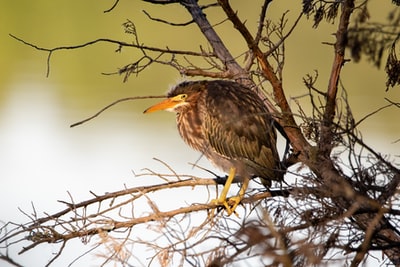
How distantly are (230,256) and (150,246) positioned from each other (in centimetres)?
55

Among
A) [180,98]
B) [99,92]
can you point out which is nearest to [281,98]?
[180,98]

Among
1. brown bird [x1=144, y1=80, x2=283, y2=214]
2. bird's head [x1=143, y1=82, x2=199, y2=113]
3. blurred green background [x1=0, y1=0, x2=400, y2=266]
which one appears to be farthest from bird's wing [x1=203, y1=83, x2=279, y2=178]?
blurred green background [x1=0, y1=0, x2=400, y2=266]

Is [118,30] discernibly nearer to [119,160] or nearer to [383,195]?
[119,160]

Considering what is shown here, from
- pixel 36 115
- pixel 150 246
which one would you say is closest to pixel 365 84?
pixel 36 115

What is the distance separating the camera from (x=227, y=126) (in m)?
4.54

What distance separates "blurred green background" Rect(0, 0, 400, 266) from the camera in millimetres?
9141

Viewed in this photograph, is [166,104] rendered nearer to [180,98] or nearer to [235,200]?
[180,98]

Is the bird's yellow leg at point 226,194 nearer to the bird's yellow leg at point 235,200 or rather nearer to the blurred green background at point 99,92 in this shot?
the bird's yellow leg at point 235,200

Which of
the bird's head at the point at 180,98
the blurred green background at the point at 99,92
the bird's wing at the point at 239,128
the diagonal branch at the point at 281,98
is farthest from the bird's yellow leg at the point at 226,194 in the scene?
the blurred green background at the point at 99,92

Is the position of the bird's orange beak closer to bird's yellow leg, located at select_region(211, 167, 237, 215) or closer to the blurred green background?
bird's yellow leg, located at select_region(211, 167, 237, 215)

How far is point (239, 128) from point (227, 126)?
0.06 meters

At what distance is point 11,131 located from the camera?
10656 mm

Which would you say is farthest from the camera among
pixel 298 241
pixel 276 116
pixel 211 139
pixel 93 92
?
pixel 93 92

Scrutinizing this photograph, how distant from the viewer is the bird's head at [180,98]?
4730 mm
